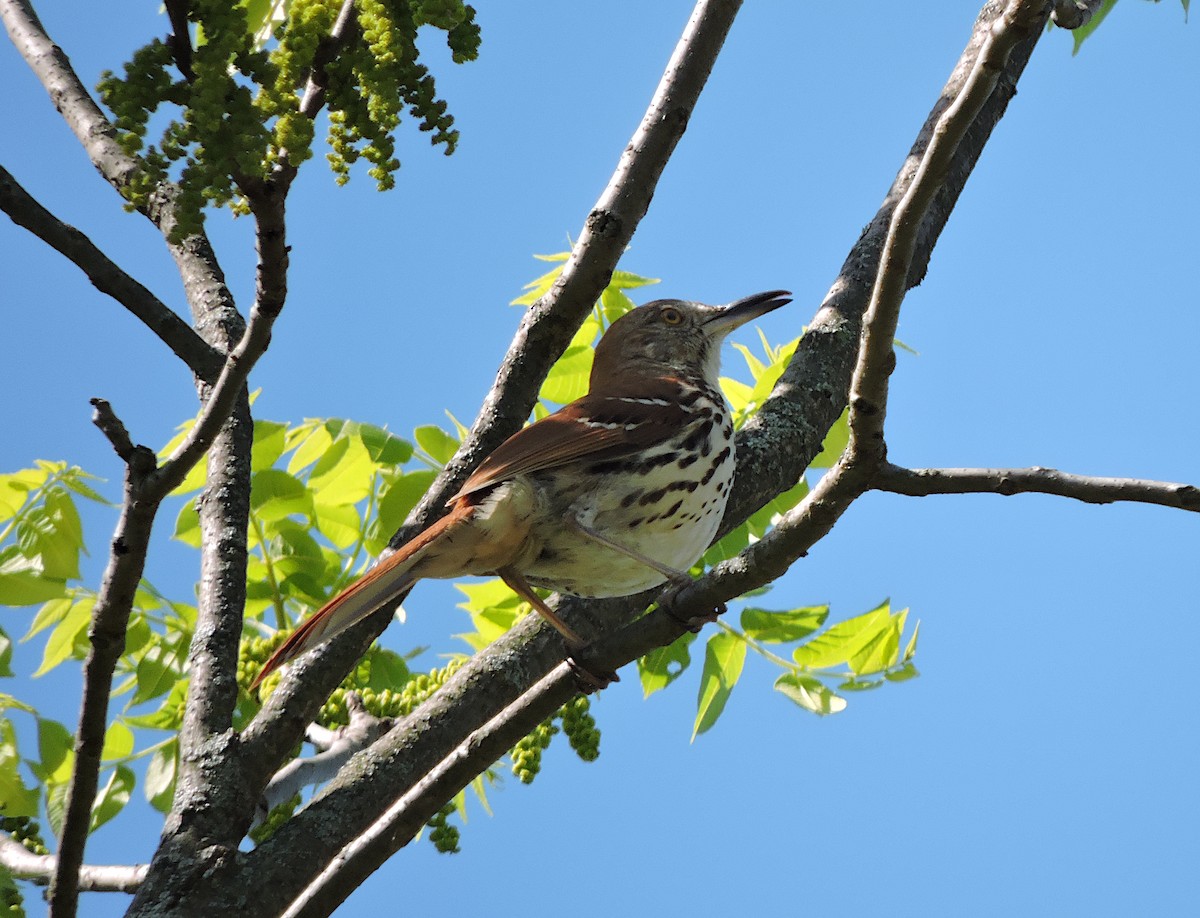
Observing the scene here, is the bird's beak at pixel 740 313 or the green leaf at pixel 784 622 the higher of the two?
the bird's beak at pixel 740 313

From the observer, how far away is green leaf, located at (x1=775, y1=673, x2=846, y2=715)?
397 cm

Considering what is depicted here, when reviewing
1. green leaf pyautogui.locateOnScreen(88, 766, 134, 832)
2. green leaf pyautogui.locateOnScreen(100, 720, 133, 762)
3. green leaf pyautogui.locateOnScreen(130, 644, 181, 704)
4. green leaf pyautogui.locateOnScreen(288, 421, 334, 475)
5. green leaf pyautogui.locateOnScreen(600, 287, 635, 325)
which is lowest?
green leaf pyautogui.locateOnScreen(88, 766, 134, 832)

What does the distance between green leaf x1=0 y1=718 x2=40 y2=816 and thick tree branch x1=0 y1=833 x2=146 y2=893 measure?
18cm

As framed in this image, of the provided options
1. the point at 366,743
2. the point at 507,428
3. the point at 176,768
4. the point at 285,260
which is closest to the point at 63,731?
the point at 176,768

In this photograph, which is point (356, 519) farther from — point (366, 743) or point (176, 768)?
point (176, 768)

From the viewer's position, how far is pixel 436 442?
425cm

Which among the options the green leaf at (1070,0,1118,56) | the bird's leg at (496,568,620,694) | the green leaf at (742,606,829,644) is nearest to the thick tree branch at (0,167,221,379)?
the bird's leg at (496,568,620,694)

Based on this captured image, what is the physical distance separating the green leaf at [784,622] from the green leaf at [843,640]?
4cm

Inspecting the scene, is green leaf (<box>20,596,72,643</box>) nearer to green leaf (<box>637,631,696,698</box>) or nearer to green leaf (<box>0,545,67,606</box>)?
green leaf (<box>0,545,67,606</box>)

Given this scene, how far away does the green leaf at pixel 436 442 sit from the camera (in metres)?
4.24

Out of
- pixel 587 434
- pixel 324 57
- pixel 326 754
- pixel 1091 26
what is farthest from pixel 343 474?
pixel 1091 26

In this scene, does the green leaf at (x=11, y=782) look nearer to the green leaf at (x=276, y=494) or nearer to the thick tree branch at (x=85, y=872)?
the thick tree branch at (x=85, y=872)

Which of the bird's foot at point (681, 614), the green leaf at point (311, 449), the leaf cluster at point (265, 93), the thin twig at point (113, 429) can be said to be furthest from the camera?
the green leaf at point (311, 449)

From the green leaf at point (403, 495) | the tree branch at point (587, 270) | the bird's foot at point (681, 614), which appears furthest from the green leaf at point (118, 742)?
the bird's foot at point (681, 614)
